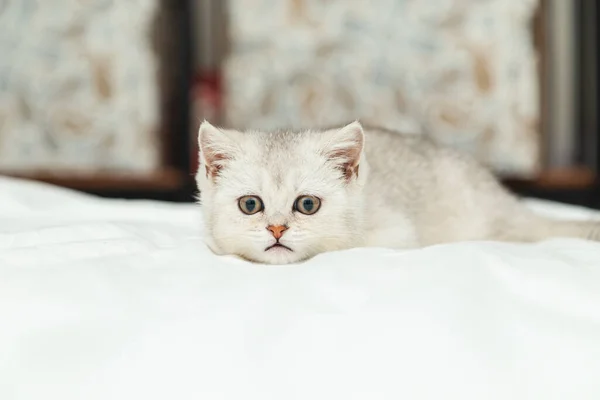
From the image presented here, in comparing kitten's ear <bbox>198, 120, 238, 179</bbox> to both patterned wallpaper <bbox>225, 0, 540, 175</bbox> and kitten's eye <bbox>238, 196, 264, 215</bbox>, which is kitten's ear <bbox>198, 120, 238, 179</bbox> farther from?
patterned wallpaper <bbox>225, 0, 540, 175</bbox>

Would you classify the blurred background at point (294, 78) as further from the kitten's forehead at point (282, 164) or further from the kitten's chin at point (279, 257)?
the kitten's chin at point (279, 257)

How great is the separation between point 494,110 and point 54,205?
6.71ft

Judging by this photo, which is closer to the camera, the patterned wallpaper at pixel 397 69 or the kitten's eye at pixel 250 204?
the kitten's eye at pixel 250 204

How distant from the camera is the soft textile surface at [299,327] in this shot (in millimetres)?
690

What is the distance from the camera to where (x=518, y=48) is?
9.15 ft

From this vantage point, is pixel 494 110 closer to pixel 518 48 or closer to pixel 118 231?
pixel 518 48

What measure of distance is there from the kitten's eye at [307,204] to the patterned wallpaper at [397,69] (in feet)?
5.84

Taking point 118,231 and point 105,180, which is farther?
point 105,180

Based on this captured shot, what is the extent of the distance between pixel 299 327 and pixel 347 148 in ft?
1.79

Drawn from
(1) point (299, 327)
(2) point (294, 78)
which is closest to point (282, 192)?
(1) point (299, 327)

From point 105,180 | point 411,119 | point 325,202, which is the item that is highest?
point 325,202

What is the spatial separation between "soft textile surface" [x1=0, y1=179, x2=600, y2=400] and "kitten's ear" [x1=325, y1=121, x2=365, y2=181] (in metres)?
0.33

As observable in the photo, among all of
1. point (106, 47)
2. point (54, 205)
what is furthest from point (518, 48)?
point (54, 205)

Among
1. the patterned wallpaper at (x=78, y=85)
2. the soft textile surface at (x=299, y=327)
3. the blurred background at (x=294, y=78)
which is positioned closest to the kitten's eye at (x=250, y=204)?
the soft textile surface at (x=299, y=327)
